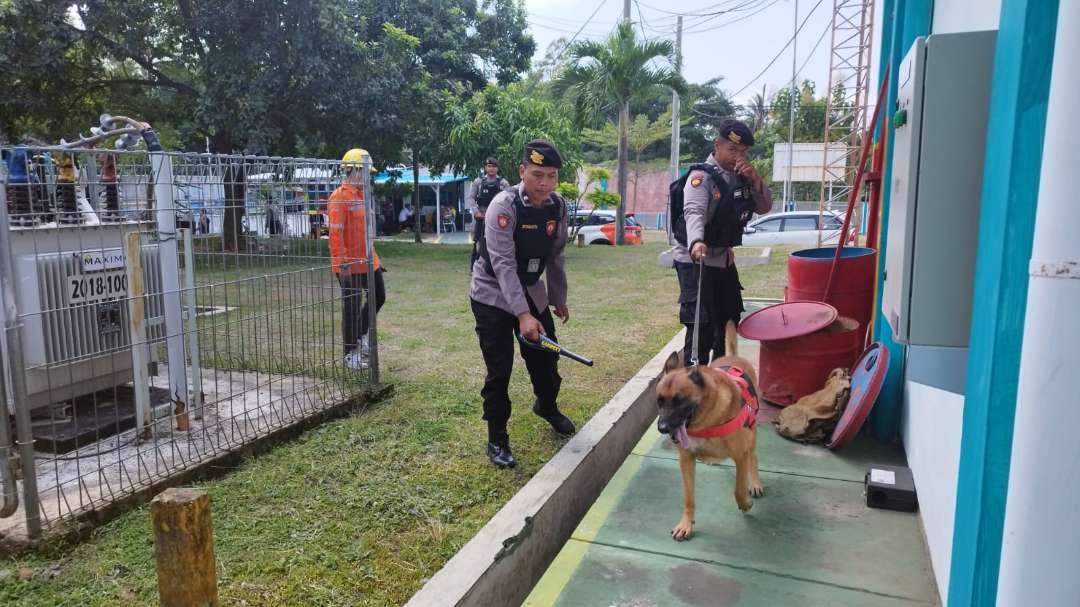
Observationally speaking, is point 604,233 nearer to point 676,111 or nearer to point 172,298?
point 676,111

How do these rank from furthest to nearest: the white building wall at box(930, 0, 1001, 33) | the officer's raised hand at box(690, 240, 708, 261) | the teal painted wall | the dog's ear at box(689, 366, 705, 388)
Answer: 1. the officer's raised hand at box(690, 240, 708, 261)
2. the dog's ear at box(689, 366, 705, 388)
3. the white building wall at box(930, 0, 1001, 33)
4. the teal painted wall

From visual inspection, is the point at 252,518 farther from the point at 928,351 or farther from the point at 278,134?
the point at 278,134

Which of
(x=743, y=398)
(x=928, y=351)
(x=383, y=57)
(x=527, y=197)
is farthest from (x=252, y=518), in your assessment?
(x=383, y=57)

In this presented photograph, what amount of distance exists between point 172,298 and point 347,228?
4.60 ft

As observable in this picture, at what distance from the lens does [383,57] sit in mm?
15234

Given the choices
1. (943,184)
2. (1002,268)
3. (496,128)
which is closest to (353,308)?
(943,184)

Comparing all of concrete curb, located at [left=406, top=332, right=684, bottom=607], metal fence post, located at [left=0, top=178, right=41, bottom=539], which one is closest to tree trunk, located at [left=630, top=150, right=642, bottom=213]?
concrete curb, located at [left=406, top=332, right=684, bottom=607]

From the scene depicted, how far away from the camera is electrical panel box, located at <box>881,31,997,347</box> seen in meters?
1.79

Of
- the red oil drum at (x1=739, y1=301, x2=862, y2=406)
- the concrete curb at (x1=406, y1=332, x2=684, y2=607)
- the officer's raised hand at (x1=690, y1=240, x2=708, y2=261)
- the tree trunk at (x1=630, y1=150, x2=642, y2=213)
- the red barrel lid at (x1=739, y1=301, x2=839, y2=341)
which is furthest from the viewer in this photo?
the tree trunk at (x1=630, y1=150, x2=642, y2=213)

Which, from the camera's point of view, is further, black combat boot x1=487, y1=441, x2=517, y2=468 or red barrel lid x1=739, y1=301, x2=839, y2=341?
red barrel lid x1=739, y1=301, x2=839, y2=341

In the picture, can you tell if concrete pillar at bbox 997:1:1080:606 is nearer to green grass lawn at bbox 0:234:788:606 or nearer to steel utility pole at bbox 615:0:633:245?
green grass lawn at bbox 0:234:788:606

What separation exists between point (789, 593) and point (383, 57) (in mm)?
14603

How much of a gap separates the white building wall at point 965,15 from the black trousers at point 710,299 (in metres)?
1.90

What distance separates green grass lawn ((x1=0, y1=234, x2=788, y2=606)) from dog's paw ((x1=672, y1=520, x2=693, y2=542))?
91cm
